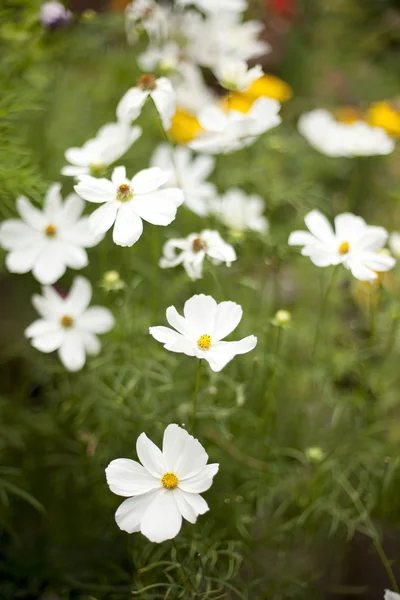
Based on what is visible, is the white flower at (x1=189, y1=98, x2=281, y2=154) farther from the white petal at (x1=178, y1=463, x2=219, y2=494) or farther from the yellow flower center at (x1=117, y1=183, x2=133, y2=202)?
the white petal at (x1=178, y1=463, x2=219, y2=494)

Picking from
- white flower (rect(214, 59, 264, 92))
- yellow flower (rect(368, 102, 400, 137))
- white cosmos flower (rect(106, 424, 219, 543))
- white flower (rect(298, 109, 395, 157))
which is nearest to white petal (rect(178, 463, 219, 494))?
white cosmos flower (rect(106, 424, 219, 543))

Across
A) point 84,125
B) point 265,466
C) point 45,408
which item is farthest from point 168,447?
point 84,125

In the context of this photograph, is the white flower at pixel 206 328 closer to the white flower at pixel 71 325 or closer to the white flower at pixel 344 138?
the white flower at pixel 71 325

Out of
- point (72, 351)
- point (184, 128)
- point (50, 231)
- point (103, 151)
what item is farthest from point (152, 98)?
point (184, 128)

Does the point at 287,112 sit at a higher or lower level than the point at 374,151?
lower

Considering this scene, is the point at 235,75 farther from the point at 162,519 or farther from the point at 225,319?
the point at 162,519

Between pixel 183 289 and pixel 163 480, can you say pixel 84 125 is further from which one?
pixel 163 480
